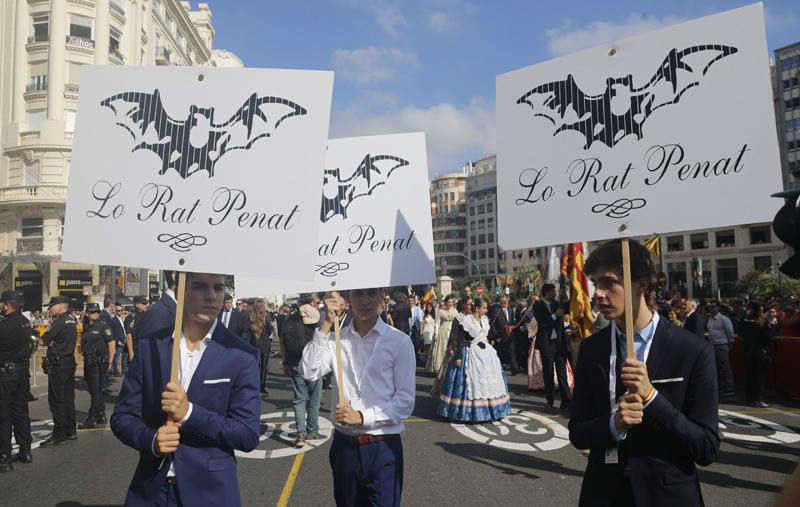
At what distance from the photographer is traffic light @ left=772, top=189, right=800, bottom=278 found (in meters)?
1.53

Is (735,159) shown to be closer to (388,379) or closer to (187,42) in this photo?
(388,379)

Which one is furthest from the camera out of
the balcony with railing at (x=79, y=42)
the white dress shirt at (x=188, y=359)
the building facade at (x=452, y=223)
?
the building facade at (x=452, y=223)

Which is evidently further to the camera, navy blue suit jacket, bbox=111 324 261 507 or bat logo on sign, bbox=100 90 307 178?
bat logo on sign, bbox=100 90 307 178

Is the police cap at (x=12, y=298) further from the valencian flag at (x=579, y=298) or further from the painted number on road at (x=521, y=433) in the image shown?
the valencian flag at (x=579, y=298)

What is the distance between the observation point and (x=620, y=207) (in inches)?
101

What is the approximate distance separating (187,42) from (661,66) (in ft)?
190

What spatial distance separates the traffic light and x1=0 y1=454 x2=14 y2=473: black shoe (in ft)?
25.2

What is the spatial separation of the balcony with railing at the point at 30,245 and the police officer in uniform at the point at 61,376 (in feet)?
108

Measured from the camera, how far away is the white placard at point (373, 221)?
355 cm

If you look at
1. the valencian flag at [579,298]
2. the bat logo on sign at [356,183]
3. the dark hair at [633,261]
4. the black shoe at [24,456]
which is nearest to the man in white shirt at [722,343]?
the valencian flag at [579,298]

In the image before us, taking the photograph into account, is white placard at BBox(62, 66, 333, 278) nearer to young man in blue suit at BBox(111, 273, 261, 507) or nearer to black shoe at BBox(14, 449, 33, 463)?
young man in blue suit at BBox(111, 273, 261, 507)

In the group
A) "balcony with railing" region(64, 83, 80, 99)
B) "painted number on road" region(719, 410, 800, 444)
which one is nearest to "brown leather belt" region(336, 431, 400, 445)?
"painted number on road" region(719, 410, 800, 444)

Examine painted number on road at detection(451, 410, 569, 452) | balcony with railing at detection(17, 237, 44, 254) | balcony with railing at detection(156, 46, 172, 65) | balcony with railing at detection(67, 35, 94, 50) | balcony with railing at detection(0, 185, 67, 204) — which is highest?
balcony with railing at detection(156, 46, 172, 65)

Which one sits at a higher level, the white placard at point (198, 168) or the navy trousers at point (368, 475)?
the white placard at point (198, 168)
